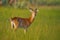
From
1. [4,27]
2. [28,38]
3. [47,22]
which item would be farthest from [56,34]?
[4,27]

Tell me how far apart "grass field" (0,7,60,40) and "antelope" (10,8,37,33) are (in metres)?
0.02

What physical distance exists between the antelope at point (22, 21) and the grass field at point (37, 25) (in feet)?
0.08

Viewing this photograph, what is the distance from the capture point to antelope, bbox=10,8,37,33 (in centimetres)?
108

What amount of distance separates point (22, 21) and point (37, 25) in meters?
0.12

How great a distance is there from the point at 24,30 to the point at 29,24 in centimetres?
6

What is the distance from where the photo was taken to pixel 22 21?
1095 millimetres

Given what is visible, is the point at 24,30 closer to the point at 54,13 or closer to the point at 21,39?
the point at 21,39

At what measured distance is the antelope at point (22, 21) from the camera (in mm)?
1081

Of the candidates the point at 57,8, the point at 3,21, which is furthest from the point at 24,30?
the point at 57,8

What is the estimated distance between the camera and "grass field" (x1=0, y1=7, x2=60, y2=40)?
3.55 ft

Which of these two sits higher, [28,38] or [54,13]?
[54,13]

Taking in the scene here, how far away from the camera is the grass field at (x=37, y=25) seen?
1083 millimetres

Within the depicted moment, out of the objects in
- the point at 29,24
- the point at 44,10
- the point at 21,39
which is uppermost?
the point at 44,10

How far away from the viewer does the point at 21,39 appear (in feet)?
3.55
